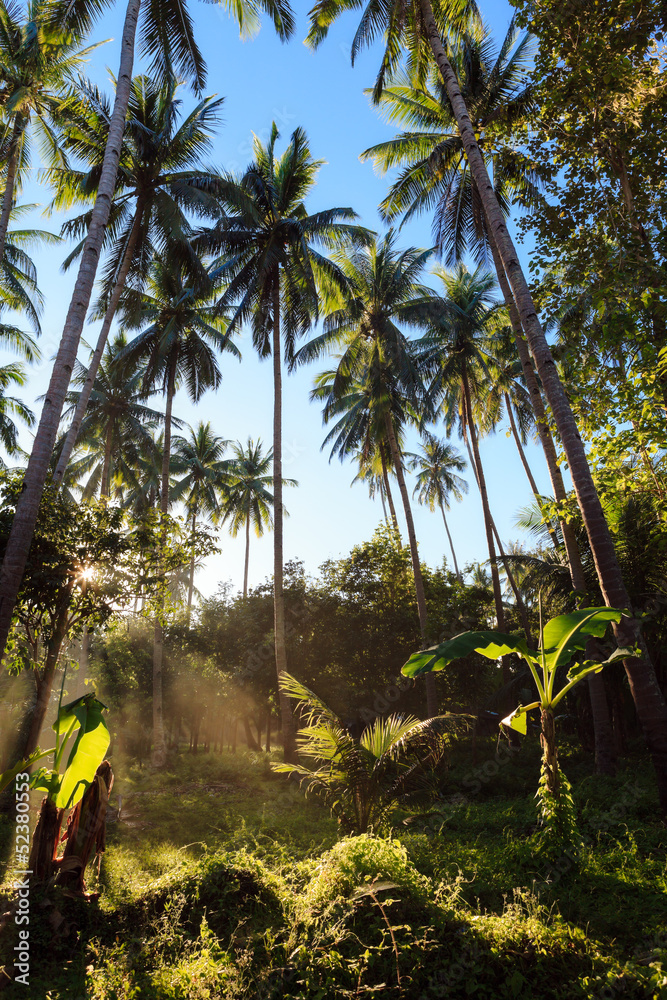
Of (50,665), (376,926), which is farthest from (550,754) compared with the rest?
(50,665)

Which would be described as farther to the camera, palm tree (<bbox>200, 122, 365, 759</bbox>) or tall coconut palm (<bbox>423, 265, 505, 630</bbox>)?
tall coconut palm (<bbox>423, 265, 505, 630</bbox>)

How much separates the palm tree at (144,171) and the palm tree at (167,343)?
253 centimetres

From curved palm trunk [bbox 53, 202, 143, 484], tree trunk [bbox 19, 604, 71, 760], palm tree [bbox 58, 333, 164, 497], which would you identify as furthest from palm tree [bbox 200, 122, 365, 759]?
tree trunk [bbox 19, 604, 71, 760]

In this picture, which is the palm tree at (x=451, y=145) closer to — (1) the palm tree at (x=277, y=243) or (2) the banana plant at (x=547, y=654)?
(1) the palm tree at (x=277, y=243)

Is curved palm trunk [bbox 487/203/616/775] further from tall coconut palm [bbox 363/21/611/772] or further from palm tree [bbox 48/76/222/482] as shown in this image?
palm tree [bbox 48/76/222/482]

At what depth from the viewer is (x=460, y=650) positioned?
536cm

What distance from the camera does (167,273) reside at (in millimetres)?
18797

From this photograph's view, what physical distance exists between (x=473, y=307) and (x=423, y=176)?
262 inches

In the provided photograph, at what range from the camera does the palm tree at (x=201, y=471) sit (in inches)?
1123

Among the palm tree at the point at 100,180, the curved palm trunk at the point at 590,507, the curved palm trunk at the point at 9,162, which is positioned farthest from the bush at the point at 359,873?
the curved palm trunk at the point at 9,162

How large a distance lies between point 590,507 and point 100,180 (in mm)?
9661

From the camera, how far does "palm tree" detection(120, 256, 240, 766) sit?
706 inches

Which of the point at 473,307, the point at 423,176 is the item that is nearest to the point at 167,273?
the point at 423,176

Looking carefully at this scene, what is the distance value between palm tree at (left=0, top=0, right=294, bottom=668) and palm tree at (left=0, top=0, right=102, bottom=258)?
108cm
